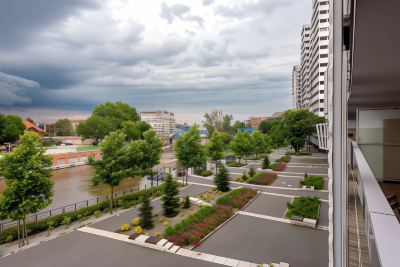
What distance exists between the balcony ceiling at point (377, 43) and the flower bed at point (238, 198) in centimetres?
1166

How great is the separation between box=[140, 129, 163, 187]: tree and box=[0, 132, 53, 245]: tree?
25.5 ft

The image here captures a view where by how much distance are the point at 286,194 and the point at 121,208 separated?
12.4 metres

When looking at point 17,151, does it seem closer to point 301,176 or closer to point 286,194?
point 286,194

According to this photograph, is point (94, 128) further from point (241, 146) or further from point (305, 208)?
point (305, 208)

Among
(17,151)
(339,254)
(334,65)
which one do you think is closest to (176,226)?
(17,151)

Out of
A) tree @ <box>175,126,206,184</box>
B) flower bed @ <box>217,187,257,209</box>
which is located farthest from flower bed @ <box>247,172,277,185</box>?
tree @ <box>175,126,206,184</box>

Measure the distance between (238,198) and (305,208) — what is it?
433 cm

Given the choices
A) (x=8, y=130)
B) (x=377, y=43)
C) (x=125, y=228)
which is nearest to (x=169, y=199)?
(x=125, y=228)

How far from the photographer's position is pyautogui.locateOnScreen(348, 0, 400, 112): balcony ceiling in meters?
1.98

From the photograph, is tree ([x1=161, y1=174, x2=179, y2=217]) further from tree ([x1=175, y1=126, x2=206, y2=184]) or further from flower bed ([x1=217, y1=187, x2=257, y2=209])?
tree ([x1=175, y1=126, x2=206, y2=184])

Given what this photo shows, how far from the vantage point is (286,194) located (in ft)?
58.7

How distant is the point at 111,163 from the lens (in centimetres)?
1446

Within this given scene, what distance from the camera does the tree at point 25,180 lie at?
10.4 meters

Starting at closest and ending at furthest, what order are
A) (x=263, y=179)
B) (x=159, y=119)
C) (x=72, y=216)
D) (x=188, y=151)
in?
(x=72, y=216) → (x=188, y=151) → (x=263, y=179) → (x=159, y=119)
